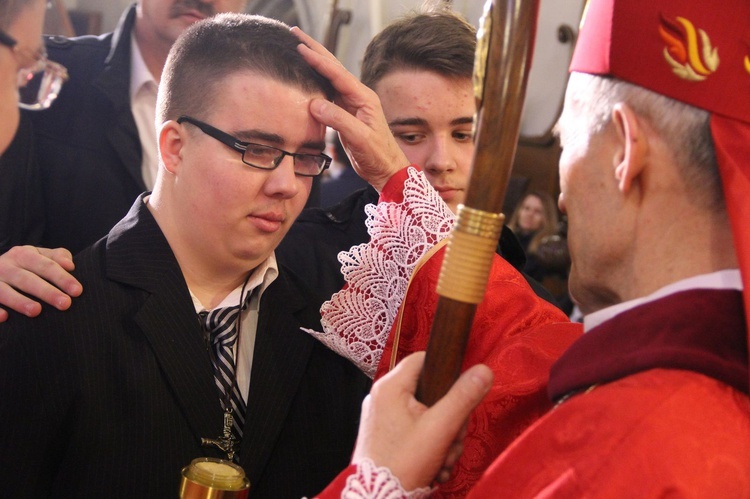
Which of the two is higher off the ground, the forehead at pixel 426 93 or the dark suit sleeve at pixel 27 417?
the forehead at pixel 426 93

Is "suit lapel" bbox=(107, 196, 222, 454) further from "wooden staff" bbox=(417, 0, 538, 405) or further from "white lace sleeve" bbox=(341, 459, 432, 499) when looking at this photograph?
"wooden staff" bbox=(417, 0, 538, 405)

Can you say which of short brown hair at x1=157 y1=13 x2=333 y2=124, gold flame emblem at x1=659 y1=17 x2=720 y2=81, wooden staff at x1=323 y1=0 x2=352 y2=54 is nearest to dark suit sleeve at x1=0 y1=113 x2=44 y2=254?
short brown hair at x1=157 y1=13 x2=333 y2=124

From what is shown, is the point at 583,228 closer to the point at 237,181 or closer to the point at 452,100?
the point at 237,181

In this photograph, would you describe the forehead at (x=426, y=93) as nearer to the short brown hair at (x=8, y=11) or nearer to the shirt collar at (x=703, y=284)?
the short brown hair at (x=8, y=11)

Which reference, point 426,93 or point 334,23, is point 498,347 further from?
point 334,23

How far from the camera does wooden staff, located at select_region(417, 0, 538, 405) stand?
3.79ft

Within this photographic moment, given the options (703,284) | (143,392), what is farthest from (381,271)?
(703,284)

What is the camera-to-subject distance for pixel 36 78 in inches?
95.3

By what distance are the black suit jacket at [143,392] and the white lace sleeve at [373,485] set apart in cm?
62

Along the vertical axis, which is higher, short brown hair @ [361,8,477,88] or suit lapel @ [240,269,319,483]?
short brown hair @ [361,8,477,88]

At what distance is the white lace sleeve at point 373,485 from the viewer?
1200mm

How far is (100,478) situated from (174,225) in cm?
58

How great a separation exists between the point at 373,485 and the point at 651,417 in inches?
16.0

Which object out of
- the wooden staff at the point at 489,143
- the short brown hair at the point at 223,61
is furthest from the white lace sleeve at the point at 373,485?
the short brown hair at the point at 223,61
